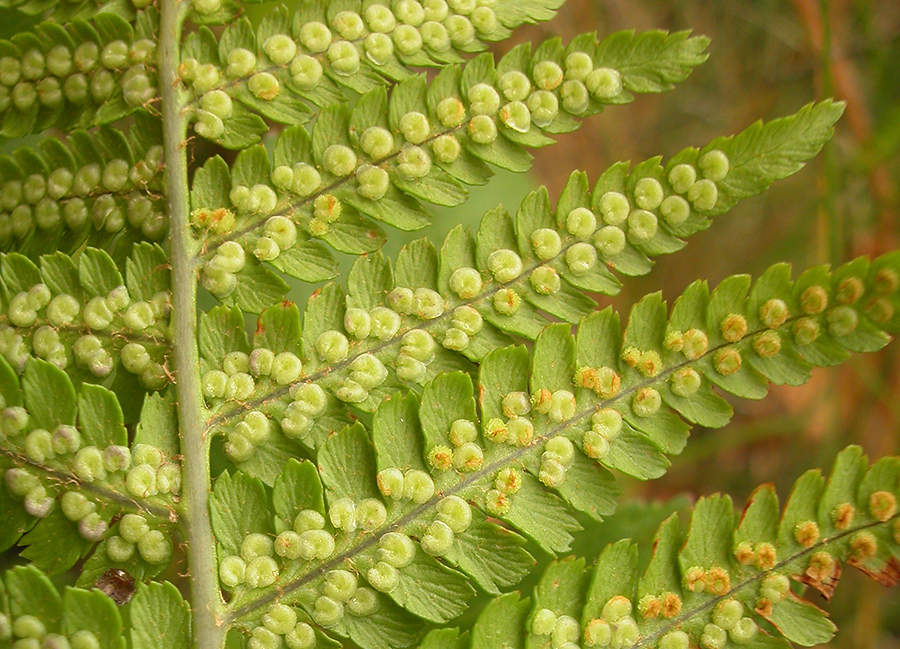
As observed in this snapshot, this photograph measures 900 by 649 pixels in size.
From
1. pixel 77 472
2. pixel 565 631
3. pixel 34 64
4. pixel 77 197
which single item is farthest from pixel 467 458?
pixel 34 64

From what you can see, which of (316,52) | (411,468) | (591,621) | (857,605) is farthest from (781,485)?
(316,52)

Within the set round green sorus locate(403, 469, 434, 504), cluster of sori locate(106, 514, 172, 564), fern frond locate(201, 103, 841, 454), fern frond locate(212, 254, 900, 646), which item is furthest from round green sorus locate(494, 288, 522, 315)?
cluster of sori locate(106, 514, 172, 564)

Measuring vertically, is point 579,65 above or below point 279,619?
above

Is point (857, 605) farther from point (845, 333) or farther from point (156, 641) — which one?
point (156, 641)

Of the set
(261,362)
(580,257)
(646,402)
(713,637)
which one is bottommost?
(713,637)

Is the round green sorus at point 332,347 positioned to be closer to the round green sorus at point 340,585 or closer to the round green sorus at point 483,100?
the round green sorus at point 340,585

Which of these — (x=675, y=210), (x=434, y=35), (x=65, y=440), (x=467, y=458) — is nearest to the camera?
(x=65, y=440)

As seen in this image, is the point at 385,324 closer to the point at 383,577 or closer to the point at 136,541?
the point at 383,577
